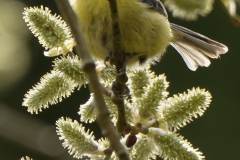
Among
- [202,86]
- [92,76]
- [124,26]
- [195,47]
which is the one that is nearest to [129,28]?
[124,26]

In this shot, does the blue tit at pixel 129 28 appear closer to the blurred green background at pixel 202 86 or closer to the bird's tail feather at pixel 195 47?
the bird's tail feather at pixel 195 47

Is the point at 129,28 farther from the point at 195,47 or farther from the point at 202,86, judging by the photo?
the point at 202,86

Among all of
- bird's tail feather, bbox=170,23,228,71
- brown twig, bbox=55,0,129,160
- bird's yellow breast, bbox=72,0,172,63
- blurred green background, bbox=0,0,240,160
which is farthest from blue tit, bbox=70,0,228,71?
blurred green background, bbox=0,0,240,160

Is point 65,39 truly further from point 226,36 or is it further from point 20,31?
point 226,36

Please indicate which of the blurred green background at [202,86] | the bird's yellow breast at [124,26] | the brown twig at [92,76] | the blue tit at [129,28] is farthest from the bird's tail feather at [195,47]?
the blurred green background at [202,86]

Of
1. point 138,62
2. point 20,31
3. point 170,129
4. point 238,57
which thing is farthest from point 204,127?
point 170,129

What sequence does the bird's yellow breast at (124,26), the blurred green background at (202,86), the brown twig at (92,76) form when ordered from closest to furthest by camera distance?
the brown twig at (92,76)
the bird's yellow breast at (124,26)
the blurred green background at (202,86)
